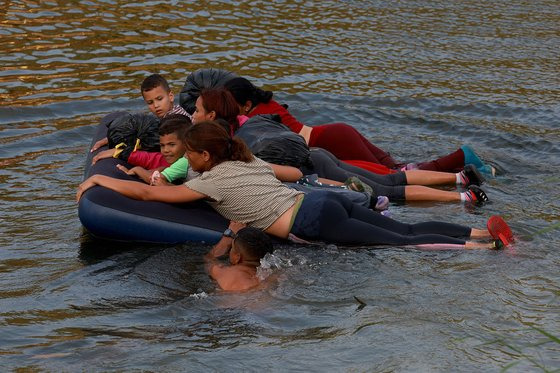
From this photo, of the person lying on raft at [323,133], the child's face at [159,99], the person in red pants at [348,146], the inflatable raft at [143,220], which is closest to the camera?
the inflatable raft at [143,220]

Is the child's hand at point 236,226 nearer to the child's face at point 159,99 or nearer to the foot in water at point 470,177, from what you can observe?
the child's face at point 159,99

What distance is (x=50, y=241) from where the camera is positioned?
8.51 meters

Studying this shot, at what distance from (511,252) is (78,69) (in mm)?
8667

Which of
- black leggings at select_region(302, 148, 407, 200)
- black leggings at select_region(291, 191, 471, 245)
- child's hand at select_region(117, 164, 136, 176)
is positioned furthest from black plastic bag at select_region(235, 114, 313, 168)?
child's hand at select_region(117, 164, 136, 176)

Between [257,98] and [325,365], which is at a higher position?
[257,98]

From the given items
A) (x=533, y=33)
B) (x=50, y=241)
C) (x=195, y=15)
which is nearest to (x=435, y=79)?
(x=533, y=33)

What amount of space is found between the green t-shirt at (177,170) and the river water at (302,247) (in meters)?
0.66

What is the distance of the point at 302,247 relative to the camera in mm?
8086

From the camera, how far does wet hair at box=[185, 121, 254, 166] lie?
7660mm

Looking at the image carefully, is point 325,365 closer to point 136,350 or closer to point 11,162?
point 136,350

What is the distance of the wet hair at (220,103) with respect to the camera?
29.0ft

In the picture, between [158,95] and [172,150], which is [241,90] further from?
[172,150]

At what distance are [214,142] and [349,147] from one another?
303cm

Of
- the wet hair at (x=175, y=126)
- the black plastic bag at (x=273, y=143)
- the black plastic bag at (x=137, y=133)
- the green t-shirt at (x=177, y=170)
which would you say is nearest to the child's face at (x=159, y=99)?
the black plastic bag at (x=137, y=133)
